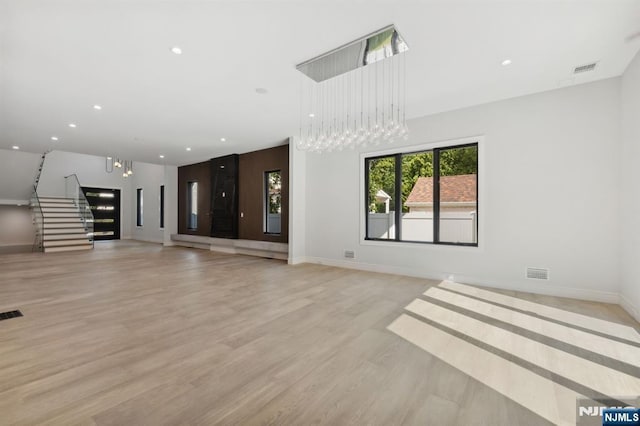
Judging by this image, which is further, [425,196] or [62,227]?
[62,227]

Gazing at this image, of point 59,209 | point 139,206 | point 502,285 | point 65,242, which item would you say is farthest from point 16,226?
point 502,285

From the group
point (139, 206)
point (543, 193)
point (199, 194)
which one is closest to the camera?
point (543, 193)

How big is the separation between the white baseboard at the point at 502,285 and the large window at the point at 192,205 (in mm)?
7085

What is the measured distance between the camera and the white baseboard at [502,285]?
404 cm

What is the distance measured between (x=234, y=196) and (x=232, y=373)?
24.4 feet

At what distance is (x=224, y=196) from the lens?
940 centimetres

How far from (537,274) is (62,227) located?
14.3m

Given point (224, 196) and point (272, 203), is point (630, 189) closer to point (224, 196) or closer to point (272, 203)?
point (272, 203)

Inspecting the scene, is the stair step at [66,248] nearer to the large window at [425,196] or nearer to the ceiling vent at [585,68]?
the large window at [425,196]

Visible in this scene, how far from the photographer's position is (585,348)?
8.71 feet

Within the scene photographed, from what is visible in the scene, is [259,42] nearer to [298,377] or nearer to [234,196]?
[298,377]

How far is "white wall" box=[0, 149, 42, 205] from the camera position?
10.0 metres

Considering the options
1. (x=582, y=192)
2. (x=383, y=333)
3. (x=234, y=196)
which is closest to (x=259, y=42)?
(x=383, y=333)

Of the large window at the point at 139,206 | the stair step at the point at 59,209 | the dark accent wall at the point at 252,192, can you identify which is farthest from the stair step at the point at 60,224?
the dark accent wall at the point at 252,192
